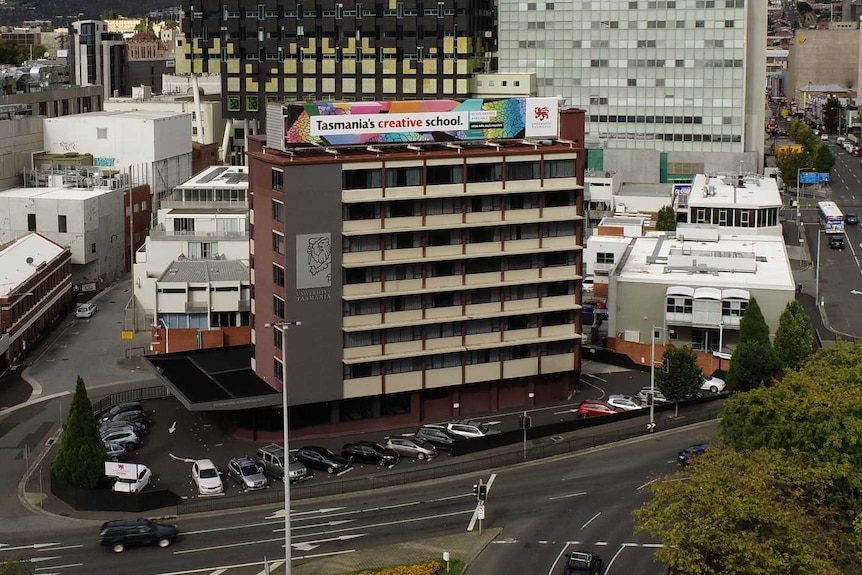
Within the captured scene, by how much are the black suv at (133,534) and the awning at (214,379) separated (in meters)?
16.2

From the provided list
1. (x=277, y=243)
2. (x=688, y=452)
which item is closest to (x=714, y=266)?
(x=688, y=452)

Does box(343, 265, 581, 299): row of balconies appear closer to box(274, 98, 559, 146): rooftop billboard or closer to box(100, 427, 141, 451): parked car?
box(274, 98, 559, 146): rooftop billboard

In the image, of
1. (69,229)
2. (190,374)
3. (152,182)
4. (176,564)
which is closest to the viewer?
(176,564)

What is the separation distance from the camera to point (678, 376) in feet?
311

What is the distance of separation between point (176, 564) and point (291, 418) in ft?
73.9

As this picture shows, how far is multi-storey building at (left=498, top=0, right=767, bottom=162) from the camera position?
191 metres

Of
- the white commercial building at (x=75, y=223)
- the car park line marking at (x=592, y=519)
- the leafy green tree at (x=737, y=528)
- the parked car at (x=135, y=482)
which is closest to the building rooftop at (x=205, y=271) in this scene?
the white commercial building at (x=75, y=223)

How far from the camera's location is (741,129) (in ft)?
632

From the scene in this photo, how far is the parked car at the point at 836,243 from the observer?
16975cm

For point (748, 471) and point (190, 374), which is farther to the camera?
point (190, 374)

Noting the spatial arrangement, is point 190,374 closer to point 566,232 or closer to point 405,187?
point 405,187

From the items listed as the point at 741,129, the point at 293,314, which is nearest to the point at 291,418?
A: the point at 293,314

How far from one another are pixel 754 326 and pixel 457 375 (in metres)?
23.4

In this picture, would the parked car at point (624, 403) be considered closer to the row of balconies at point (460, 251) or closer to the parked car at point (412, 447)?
the row of balconies at point (460, 251)
